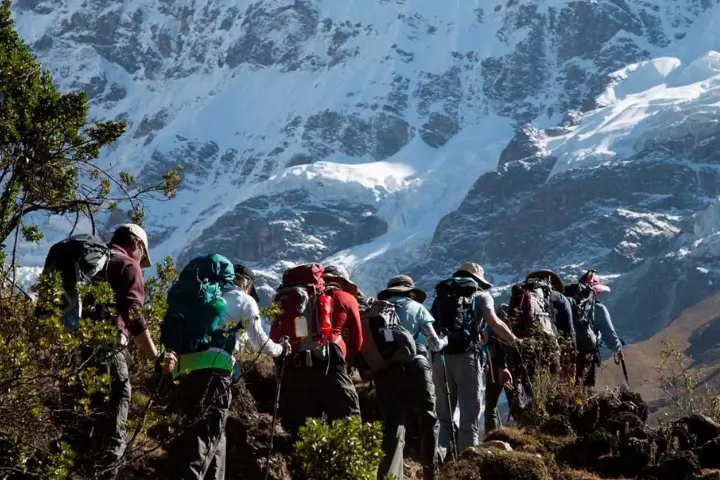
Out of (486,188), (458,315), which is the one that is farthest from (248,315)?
(486,188)

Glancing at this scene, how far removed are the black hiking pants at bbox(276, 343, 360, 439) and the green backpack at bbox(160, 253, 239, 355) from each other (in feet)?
2.38

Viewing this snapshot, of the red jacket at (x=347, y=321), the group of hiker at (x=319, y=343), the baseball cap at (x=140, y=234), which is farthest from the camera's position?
the red jacket at (x=347, y=321)

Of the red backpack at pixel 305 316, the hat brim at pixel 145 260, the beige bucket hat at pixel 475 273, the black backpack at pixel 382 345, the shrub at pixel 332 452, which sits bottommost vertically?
the shrub at pixel 332 452

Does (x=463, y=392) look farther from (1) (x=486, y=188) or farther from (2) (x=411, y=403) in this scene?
(1) (x=486, y=188)

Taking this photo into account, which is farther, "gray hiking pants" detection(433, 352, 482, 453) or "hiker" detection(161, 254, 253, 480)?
"gray hiking pants" detection(433, 352, 482, 453)

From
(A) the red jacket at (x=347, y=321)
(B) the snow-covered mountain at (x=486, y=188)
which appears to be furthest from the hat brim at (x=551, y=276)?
(B) the snow-covered mountain at (x=486, y=188)

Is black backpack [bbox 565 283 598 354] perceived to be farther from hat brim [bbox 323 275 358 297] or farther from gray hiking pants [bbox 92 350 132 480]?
gray hiking pants [bbox 92 350 132 480]

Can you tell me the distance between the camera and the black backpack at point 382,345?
20.6ft

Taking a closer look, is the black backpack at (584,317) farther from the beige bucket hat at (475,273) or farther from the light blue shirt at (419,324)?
the light blue shirt at (419,324)

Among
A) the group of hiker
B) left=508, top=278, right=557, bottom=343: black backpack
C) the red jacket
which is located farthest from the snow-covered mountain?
the red jacket

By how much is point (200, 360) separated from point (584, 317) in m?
4.53

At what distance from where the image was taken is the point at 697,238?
139m

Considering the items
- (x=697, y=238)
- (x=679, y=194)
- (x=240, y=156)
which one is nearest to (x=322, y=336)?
(x=697, y=238)

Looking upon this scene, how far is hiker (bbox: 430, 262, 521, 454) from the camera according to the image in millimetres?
7254
